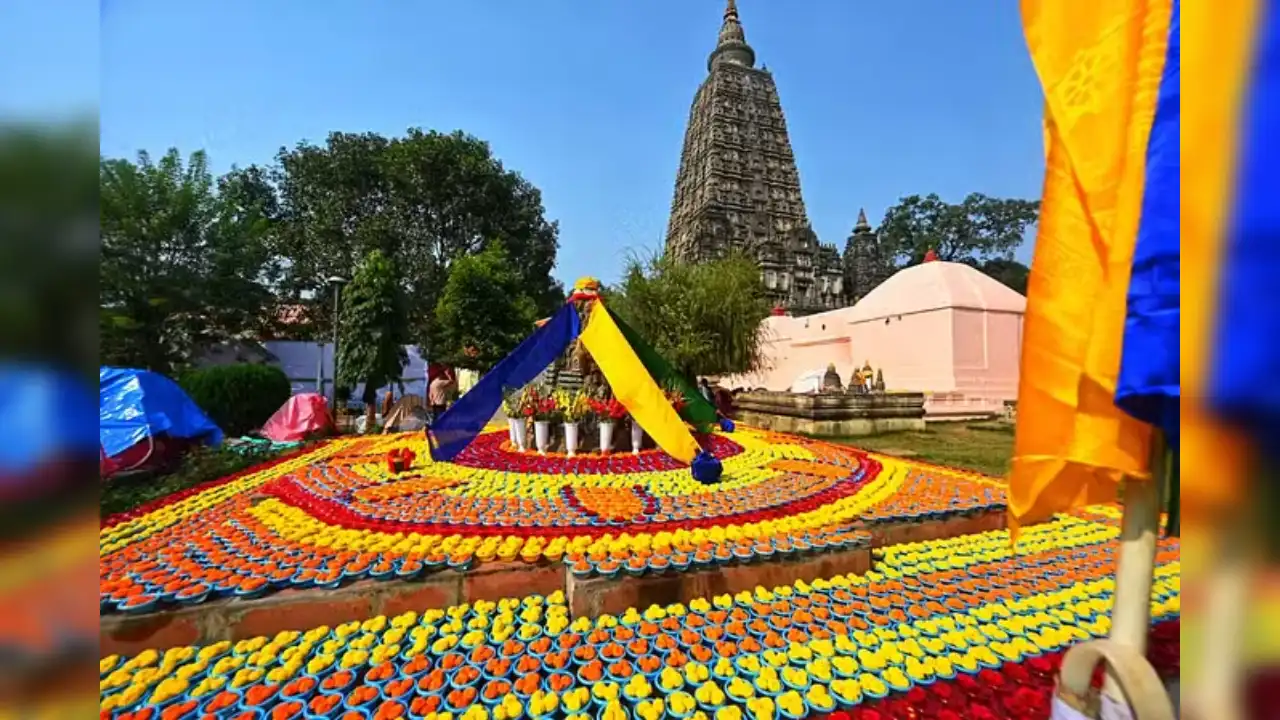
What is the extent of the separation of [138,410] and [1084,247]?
957 cm

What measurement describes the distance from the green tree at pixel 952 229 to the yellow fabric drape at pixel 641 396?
141ft

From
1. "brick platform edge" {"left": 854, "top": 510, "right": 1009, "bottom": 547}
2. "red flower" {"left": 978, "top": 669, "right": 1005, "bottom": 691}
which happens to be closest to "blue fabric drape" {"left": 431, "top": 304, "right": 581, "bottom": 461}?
"brick platform edge" {"left": 854, "top": 510, "right": 1009, "bottom": 547}

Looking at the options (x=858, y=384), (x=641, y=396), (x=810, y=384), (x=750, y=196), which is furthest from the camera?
(x=750, y=196)

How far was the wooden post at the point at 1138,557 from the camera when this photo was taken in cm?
119

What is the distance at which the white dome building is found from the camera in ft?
49.3

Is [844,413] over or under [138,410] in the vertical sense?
under

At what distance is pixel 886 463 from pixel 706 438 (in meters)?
2.51

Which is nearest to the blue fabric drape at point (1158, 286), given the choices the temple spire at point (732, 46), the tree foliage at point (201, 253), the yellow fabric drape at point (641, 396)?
the yellow fabric drape at point (641, 396)

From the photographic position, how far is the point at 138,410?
6852mm

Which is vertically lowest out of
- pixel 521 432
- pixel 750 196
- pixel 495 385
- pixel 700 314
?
pixel 521 432

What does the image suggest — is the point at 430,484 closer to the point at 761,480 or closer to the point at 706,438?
the point at 761,480
